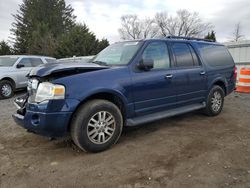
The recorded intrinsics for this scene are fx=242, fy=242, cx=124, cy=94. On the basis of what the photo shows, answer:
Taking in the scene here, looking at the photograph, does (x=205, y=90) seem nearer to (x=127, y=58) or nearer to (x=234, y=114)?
(x=234, y=114)

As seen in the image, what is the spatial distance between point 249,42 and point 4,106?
9229 millimetres

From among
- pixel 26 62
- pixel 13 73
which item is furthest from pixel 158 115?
pixel 26 62

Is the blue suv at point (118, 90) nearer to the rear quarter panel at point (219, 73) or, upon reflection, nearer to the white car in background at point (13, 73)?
the rear quarter panel at point (219, 73)

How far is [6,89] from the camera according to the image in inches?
364

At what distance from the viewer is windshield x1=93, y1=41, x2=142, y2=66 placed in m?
4.33

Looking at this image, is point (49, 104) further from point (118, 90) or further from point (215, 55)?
point (215, 55)

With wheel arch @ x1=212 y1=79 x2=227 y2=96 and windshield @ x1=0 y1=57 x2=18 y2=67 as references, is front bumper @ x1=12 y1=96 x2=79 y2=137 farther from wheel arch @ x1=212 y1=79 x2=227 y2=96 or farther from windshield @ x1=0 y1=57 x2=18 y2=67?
windshield @ x1=0 y1=57 x2=18 y2=67

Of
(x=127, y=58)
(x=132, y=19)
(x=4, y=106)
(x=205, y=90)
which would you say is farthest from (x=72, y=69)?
(x=132, y=19)

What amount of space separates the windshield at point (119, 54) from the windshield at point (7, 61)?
6.17 metres

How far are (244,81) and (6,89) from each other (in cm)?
888

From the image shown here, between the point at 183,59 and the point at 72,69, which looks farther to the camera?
the point at 183,59

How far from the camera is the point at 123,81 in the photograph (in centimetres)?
395

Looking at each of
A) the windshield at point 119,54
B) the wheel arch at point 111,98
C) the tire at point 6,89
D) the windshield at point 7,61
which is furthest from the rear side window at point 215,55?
the windshield at point 7,61

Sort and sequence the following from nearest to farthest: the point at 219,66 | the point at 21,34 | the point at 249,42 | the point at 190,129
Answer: the point at 190,129
the point at 219,66
the point at 249,42
the point at 21,34
